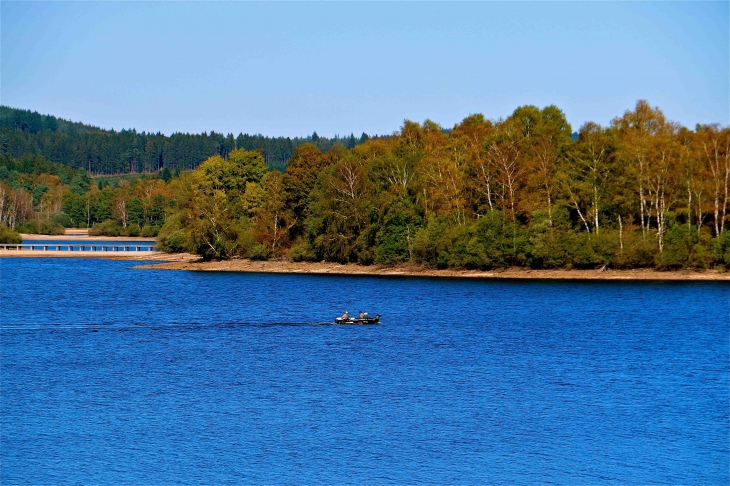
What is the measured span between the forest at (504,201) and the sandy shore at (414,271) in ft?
3.56

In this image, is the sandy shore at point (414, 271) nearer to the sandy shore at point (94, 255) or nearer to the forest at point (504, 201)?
the forest at point (504, 201)

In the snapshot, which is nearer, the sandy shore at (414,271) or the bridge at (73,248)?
the sandy shore at (414,271)

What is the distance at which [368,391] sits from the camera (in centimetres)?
4725

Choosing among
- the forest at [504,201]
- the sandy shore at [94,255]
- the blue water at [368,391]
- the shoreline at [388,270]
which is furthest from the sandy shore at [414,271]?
the blue water at [368,391]

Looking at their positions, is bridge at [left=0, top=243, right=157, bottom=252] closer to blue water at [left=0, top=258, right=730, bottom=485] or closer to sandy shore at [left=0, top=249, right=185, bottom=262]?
sandy shore at [left=0, top=249, right=185, bottom=262]

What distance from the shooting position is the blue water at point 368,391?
116ft

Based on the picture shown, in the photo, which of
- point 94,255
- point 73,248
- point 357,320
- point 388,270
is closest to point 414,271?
point 388,270

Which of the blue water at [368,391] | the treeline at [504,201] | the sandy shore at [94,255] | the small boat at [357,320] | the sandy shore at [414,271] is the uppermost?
the treeline at [504,201]

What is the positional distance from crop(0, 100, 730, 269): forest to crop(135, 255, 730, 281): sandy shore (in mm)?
1085

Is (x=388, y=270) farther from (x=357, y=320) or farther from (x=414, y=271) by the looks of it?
(x=357, y=320)

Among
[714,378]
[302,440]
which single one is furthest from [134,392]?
[714,378]

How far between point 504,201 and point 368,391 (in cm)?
6445

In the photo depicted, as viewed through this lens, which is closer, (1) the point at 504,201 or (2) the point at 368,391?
(2) the point at 368,391

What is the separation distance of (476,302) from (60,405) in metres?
48.1
